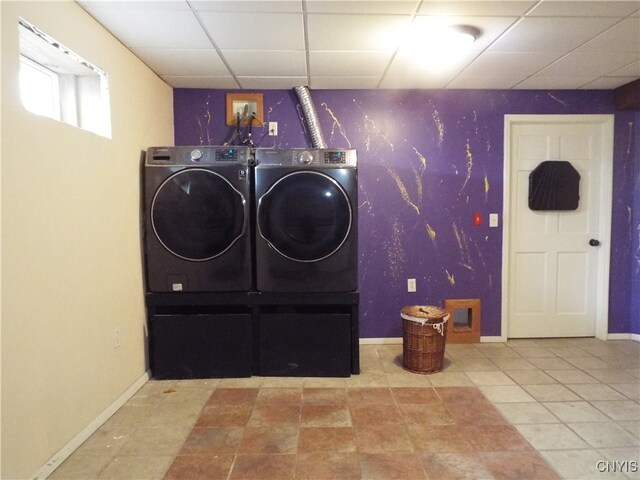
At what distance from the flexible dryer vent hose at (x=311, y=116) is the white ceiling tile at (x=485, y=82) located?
120cm

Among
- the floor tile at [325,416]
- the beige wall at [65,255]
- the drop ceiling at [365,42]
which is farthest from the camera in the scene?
the floor tile at [325,416]

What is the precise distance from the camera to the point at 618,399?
7.66 feet

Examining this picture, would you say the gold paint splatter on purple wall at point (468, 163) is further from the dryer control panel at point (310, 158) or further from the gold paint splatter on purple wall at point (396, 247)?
the dryer control panel at point (310, 158)

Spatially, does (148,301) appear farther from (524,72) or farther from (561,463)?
(524,72)

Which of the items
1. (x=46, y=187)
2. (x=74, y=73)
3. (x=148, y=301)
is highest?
(x=74, y=73)

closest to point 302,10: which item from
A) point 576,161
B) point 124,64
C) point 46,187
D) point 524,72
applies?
point 124,64

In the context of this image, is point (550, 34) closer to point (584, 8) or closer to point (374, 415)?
point (584, 8)

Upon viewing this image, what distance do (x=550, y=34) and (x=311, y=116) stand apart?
1.75 metres

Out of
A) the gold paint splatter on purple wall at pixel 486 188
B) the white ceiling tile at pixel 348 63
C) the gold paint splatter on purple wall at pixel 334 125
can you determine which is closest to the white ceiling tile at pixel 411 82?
the white ceiling tile at pixel 348 63

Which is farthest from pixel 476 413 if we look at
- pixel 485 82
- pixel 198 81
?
pixel 198 81

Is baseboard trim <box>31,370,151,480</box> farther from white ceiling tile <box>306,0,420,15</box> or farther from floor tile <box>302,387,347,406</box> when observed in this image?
white ceiling tile <box>306,0,420,15</box>

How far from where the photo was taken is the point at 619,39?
2320 millimetres

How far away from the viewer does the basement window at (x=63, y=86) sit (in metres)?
1.83

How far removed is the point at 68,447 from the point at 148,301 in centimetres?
99
